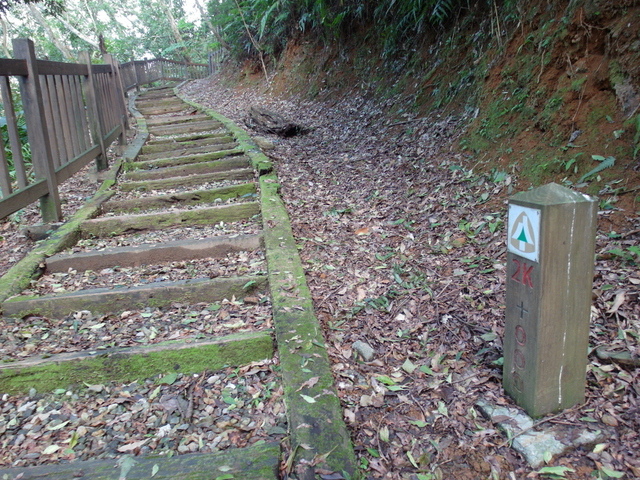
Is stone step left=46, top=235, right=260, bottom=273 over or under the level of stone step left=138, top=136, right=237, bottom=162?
under

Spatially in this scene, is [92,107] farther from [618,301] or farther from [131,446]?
[618,301]

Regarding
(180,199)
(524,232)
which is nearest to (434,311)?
(524,232)

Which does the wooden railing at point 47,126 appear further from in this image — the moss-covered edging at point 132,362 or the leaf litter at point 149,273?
the moss-covered edging at point 132,362

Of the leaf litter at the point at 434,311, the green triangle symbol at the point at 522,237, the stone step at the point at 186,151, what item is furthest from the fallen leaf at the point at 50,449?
the stone step at the point at 186,151

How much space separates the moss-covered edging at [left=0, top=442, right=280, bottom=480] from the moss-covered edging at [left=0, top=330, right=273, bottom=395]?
0.54 metres

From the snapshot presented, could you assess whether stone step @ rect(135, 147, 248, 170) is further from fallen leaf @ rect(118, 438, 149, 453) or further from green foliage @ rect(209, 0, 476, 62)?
fallen leaf @ rect(118, 438, 149, 453)

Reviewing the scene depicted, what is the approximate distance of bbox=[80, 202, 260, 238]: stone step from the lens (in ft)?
13.4

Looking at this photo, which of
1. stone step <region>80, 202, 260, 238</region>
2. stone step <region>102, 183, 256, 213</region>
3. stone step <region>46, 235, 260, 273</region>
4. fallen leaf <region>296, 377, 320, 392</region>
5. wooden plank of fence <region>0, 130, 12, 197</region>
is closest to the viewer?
fallen leaf <region>296, 377, 320, 392</region>

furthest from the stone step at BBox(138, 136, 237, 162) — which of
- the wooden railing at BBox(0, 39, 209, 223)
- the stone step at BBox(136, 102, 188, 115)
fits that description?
the stone step at BBox(136, 102, 188, 115)

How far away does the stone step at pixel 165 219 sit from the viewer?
408cm

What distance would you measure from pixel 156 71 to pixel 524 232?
2126 cm

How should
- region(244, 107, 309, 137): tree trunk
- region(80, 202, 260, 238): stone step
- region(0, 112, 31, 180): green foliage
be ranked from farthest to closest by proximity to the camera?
1. region(0, 112, 31, 180): green foliage
2. region(244, 107, 309, 137): tree trunk
3. region(80, 202, 260, 238): stone step

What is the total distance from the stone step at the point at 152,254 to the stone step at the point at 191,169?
7.90 ft

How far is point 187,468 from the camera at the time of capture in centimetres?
169
